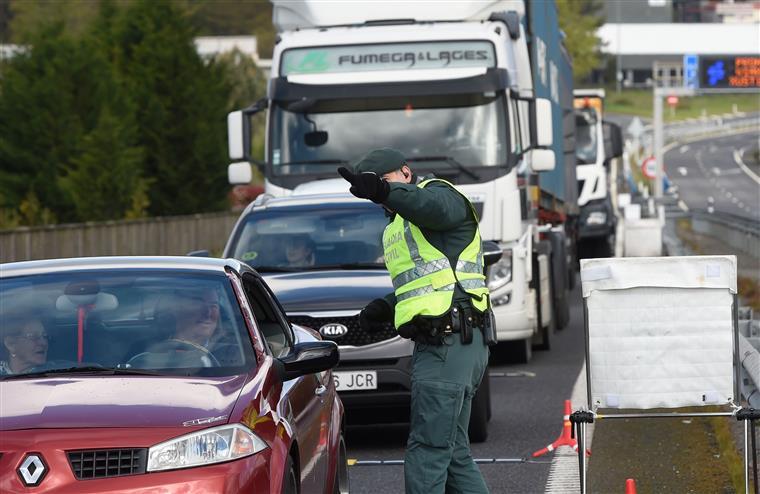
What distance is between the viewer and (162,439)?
5645 millimetres

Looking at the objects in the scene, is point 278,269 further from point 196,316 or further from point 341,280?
point 196,316

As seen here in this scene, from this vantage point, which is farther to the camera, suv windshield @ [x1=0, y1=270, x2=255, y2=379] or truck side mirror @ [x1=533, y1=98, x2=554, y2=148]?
truck side mirror @ [x1=533, y1=98, x2=554, y2=148]

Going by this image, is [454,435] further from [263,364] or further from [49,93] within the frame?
[49,93]

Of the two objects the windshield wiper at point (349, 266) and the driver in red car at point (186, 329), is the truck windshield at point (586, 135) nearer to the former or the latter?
the windshield wiper at point (349, 266)

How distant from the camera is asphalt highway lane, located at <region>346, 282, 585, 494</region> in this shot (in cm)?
972

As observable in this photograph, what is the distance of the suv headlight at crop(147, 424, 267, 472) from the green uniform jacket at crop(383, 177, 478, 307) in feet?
4.82

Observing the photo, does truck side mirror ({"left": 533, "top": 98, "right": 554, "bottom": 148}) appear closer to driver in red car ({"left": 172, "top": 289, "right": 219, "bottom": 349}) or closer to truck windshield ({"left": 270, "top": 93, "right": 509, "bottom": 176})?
truck windshield ({"left": 270, "top": 93, "right": 509, "bottom": 176})

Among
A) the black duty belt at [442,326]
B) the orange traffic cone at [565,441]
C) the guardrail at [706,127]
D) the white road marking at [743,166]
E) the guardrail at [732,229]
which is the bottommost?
the white road marking at [743,166]

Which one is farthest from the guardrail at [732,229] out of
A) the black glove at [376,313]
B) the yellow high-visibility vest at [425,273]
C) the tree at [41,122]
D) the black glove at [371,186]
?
the black glove at [371,186]

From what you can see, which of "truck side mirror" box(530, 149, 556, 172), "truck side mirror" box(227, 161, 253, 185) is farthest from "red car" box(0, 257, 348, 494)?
"truck side mirror" box(227, 161, 253, 185)

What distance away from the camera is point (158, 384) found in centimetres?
614

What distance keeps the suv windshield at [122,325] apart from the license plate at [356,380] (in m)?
3.96

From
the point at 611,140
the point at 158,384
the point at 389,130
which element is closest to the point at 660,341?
the point at 158,384

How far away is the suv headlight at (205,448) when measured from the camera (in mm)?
5613
